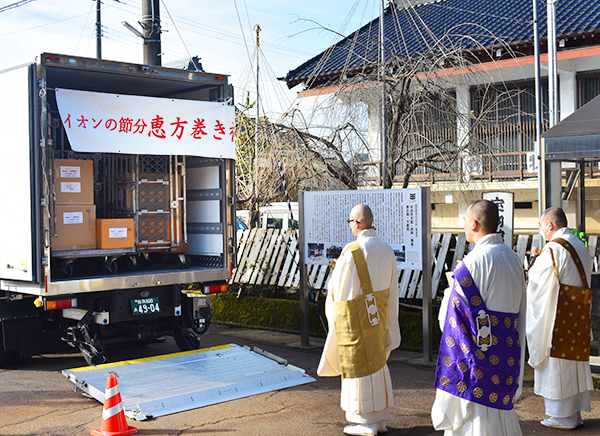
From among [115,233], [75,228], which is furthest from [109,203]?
[75,228]

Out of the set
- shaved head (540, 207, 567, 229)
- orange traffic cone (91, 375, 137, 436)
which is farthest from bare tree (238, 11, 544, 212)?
orange traffic cone (91, 375, 137, 436)

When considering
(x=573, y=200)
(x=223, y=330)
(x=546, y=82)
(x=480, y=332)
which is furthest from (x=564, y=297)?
(x=546, y=82)

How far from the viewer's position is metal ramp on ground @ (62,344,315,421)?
5352 millimetres

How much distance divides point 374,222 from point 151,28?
5.73m

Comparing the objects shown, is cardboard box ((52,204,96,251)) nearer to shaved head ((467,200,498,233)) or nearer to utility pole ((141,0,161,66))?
utility pole ((141,0,161,66))

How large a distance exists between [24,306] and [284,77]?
1129cm

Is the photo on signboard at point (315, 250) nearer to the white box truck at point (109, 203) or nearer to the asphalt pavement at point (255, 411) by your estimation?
the white box truck at point (109, 203)

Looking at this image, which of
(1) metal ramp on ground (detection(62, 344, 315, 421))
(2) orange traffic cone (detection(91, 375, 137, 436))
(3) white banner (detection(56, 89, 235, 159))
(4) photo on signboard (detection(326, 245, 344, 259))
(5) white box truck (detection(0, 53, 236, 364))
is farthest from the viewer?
(4) photo on signboard (detection(326, 245, 344, 259))

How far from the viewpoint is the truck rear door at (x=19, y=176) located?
5.87 metres

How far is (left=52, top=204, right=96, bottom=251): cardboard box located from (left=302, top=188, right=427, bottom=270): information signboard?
2554 millimetres

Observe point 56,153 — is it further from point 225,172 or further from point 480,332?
point 480,332

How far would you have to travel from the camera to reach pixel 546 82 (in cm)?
1429

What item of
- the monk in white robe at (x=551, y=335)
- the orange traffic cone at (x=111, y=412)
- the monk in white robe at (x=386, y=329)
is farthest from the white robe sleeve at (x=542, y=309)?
the orange traffic cone at (x=111, y=412)

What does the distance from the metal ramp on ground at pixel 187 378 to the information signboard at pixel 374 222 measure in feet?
5.07
